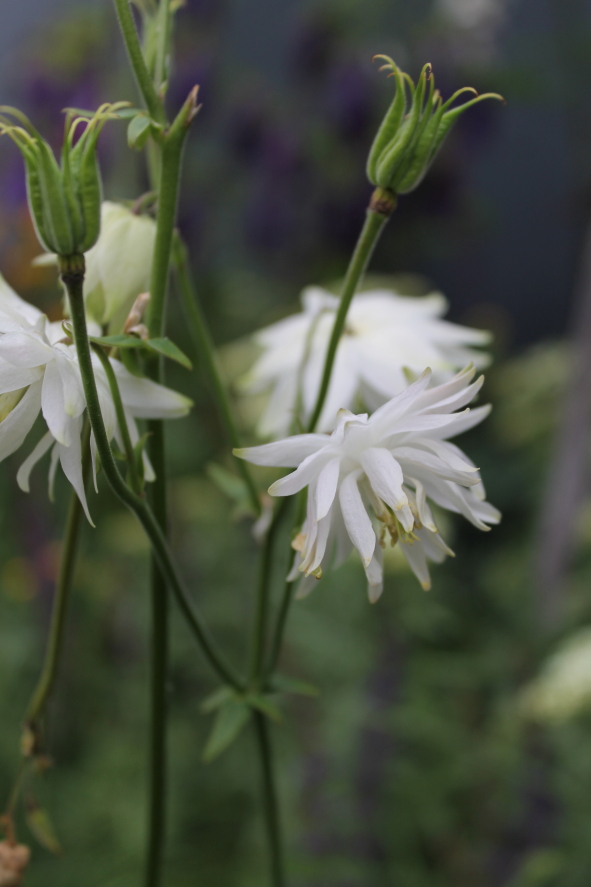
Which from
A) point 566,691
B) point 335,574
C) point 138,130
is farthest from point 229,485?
point 335,574

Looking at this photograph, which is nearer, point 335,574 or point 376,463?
point 376,463

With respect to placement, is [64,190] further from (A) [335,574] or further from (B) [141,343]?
(A) [335,574]

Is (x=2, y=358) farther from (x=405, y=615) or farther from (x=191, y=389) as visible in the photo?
(x=191, y=389)

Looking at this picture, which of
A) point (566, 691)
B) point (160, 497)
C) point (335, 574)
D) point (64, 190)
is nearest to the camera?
point (64, 190)

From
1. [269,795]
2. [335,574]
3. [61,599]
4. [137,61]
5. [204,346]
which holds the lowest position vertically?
[335,574]

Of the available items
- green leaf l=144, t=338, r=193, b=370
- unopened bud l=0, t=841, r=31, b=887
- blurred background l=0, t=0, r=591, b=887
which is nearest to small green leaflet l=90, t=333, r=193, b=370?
green leaf l=144, t=338, r=193, b=370

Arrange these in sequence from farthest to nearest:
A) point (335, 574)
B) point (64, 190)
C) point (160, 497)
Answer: point (335, 574) < point (160, 497) < point (64, 190)

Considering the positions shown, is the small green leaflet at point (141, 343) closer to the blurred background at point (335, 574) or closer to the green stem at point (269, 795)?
the green stem at point (269, 795)
